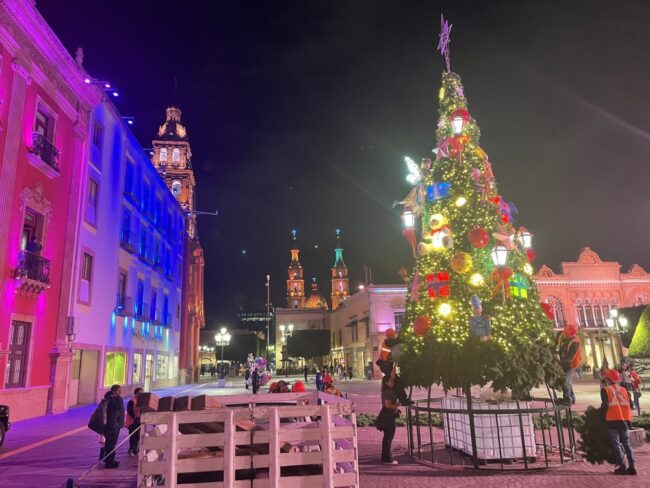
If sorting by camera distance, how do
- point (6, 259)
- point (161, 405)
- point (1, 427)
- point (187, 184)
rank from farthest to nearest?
point (187, 184), point (6, 259), point (1, 427), point (161, 405)

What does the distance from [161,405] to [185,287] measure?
136 feet

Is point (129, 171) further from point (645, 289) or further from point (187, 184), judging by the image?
point (645, 289)

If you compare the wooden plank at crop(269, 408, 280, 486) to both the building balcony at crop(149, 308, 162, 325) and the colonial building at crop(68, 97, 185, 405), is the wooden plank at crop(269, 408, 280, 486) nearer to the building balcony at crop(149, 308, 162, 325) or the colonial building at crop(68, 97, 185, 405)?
the colonial building at crop(68, 97, 185, 405)

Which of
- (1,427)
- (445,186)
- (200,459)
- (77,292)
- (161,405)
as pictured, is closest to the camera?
(200,459)

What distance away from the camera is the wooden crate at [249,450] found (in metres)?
4.80

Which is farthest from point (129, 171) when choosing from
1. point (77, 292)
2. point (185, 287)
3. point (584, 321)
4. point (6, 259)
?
point (584, 321)

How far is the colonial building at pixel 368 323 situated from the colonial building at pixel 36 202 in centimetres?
2853

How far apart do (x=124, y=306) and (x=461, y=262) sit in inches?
881

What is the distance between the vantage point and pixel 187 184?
57.0m

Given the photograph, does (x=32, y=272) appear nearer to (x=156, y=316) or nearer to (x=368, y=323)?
(x=156, y=316)

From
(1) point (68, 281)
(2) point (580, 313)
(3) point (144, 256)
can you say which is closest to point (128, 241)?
(3) point (144, 256)

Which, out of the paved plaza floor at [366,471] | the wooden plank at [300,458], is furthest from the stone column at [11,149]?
the wooden plank at [300,458]

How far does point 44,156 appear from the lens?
1781cm

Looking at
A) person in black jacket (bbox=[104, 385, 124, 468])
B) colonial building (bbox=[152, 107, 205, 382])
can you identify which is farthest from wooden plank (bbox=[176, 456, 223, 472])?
colonial building (bbox=[152, 107, 205, 382])
